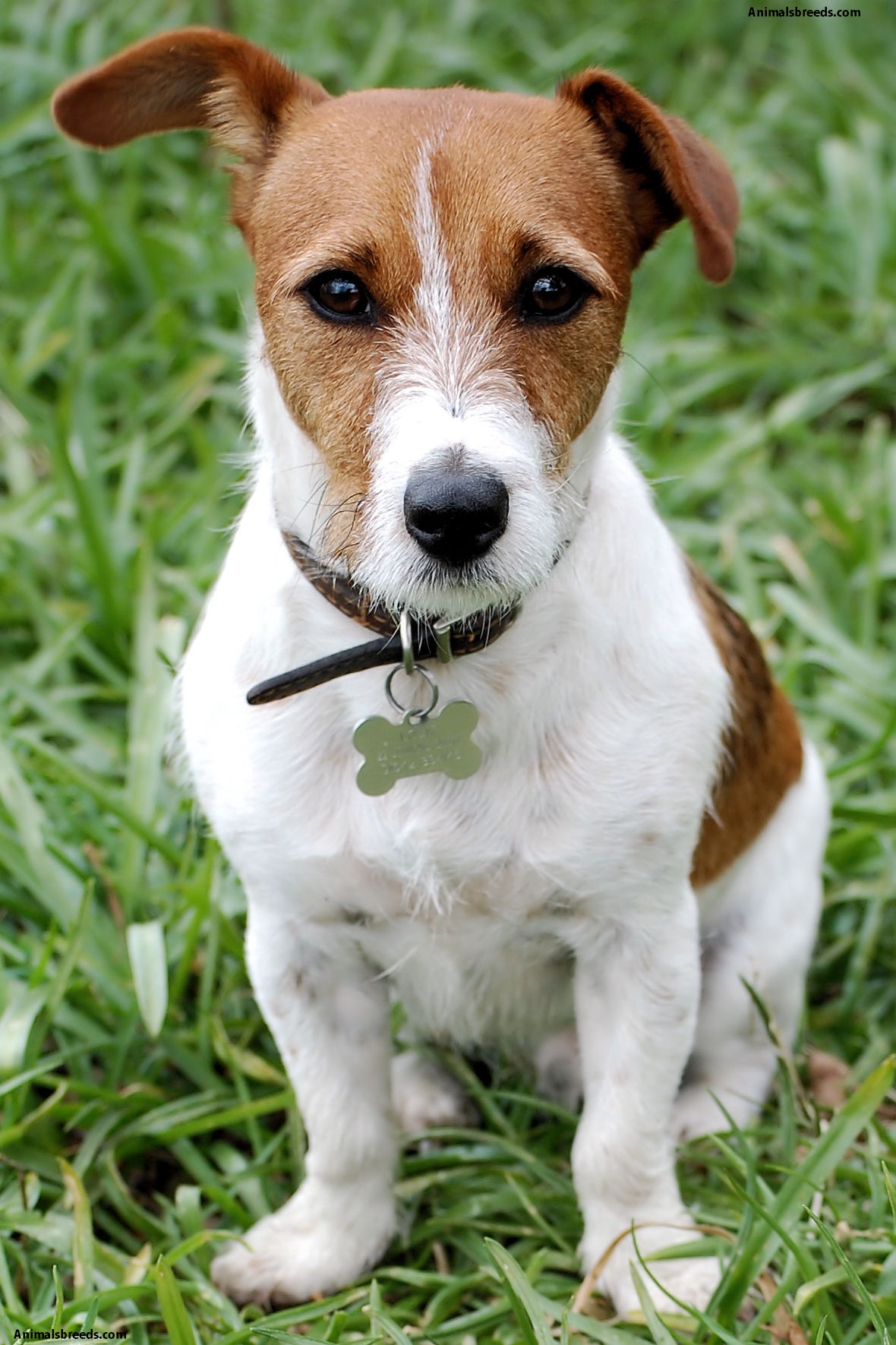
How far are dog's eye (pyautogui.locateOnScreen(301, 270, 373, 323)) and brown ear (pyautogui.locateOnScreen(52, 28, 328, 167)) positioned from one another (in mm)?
466

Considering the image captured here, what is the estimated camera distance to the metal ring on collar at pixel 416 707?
2.98 meters

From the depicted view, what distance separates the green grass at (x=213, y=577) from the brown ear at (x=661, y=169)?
2.40 ft

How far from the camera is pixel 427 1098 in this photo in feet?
13.1

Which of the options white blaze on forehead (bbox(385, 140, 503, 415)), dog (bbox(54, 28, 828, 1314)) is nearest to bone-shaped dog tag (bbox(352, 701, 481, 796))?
dog (bbox(54, 28, 828, 1314))

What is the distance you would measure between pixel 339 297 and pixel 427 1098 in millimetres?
2167

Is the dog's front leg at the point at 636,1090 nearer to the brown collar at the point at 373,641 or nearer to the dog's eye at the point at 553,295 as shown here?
the brown collar at the point at 373,641

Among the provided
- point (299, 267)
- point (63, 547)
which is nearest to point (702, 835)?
point (299, 267)

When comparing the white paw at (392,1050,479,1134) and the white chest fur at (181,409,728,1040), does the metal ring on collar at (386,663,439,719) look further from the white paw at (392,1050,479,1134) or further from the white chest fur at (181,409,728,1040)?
the white paw at (392,1050,479,1134)

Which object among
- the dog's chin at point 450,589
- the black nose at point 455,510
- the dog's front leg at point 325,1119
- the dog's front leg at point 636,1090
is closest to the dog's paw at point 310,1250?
the dog's front leg at point 325,1119

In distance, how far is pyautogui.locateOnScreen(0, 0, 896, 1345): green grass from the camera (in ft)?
11.4

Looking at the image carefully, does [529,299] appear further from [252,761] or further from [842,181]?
[842,181]

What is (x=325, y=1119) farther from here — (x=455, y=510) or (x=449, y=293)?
(x=449, y=293)

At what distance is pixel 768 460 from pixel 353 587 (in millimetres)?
3446

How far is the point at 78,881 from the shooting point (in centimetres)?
420
